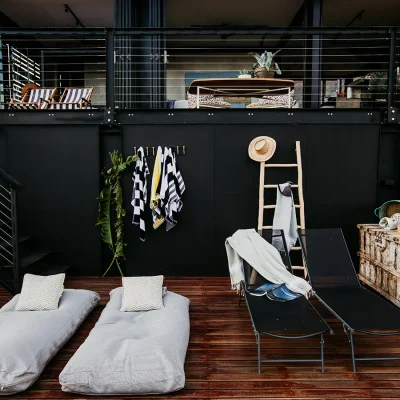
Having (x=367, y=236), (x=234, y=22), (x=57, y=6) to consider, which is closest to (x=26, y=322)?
(x=367, y=236)

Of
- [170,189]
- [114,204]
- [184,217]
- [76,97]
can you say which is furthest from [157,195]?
[76,97]

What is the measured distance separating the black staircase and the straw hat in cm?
307

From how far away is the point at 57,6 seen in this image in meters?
8.59

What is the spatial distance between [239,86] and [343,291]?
3115mm

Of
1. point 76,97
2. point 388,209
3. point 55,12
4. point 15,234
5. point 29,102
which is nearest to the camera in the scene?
point 15,234

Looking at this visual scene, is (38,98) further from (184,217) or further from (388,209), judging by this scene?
(388,209)

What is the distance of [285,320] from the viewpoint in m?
3.40

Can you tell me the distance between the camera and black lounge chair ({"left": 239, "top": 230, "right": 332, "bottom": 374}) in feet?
10.5

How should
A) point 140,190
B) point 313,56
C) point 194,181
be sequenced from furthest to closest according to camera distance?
point 313,56, point 194,181, point 140,190

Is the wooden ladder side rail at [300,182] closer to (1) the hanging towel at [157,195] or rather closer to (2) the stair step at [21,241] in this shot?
(1) the hanging towel at [157,195]

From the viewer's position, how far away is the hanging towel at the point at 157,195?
18.5 feet

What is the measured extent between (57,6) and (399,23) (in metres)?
7.84

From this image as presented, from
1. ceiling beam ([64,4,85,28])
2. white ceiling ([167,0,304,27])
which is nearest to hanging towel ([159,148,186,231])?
white ceiling ([167,0,304,27])

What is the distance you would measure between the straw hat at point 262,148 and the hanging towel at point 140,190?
1.52 m
